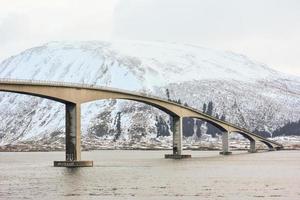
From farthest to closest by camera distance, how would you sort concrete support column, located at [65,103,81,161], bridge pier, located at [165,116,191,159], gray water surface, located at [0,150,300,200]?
1. bridge pier, located at [165,116,191,159]
2. concrete support column, located at [65,103,81,161]
3. gray water surface, located at [0,150,300,200]

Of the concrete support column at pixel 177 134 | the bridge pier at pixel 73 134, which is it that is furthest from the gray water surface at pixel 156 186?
the concrete support column at pixel 177 134

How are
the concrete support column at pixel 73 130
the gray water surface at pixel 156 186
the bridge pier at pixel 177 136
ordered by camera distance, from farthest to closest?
the bridge pier at pixel 177 136 → the concrete support column at pixel 73 130 → the gray water surface at pixel 156 186

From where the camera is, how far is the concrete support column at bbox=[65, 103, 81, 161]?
12275 cm

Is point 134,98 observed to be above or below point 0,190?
above

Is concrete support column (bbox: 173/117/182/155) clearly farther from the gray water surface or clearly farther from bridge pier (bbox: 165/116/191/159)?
the gray water surface

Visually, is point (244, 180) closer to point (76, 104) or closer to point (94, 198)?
point (94, 198)

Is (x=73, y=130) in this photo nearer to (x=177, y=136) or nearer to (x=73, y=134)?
(x=73, y=134)

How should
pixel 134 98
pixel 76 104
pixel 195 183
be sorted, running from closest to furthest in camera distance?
pixel 195 183
pixel 76 104
pixel 134 98

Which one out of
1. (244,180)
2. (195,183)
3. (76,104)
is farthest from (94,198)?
(76,104)

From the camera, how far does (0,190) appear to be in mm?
79562

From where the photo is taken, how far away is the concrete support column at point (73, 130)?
12275cm

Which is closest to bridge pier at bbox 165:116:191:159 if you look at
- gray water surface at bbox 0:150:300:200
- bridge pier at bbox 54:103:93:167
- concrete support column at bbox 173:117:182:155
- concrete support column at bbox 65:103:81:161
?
concrete support column at bbox 173:117:182:155

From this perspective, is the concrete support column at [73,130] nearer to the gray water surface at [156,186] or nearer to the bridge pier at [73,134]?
the bridge pier at [73,134]

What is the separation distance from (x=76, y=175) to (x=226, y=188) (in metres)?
30.6
